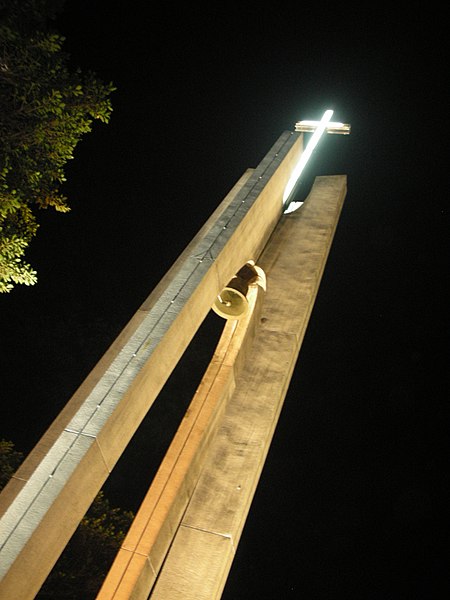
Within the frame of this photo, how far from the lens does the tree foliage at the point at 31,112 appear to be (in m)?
5.52

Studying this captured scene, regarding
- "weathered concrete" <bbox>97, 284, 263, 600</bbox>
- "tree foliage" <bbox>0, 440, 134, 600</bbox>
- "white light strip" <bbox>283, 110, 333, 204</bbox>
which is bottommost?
"tree foliage" <bbox>0, 440, 134, 600</bbox>

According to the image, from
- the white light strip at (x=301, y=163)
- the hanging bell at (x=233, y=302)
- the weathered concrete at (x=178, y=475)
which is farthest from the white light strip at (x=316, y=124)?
the hanging bell at (x=233, y=302)

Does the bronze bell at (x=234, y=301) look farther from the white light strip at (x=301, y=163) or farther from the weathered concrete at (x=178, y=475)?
the white light strip at (x=301, y=163)

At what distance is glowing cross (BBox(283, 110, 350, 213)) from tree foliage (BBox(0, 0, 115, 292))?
10.6 ft

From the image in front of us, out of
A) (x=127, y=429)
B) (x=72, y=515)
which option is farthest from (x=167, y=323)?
(x=72, y=515)

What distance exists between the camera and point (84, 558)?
980cm

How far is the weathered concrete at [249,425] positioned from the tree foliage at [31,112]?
3736mm

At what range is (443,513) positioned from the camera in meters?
16.5

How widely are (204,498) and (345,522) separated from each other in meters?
14.9

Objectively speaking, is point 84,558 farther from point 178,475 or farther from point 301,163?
point 301,163

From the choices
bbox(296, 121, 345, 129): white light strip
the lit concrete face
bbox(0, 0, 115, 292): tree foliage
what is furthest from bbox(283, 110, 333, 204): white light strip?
bbox(0, 0, 115, 292): tree foliage

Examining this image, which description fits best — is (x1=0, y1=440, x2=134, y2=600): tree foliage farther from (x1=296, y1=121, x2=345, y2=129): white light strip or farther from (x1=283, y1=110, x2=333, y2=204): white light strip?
(x1=296, y1=121, x2=345, y2=129): white light strip

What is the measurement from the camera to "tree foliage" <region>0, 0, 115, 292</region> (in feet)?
18.1

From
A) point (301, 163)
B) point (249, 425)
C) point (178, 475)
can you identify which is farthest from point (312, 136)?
point (178, 475)
